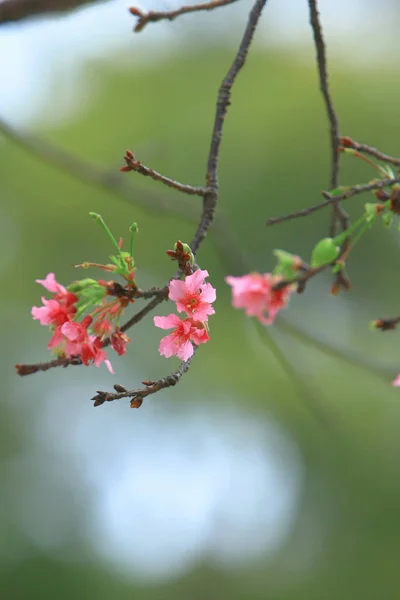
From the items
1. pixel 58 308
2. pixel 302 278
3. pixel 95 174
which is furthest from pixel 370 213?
pixel 95 174

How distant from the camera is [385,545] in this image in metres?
7.52

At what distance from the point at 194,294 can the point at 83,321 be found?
0.47ft

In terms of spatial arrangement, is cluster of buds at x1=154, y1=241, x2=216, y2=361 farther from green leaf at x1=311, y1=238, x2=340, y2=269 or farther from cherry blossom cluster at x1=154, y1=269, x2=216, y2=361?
green leaf at x1=311, y1=238, x2=340, y2=269

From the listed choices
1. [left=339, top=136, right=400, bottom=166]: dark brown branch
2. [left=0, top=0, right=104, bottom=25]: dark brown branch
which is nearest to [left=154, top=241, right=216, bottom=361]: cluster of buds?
[left=339, top=136, right=400, bottom=166]: dark brown branch

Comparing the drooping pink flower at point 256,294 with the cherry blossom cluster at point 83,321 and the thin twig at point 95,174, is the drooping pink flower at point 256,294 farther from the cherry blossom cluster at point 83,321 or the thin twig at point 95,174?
the thin twig at point 95,174

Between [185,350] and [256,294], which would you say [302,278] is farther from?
[185,350]

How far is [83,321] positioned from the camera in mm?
844

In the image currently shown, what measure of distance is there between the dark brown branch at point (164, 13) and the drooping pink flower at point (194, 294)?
42 cm

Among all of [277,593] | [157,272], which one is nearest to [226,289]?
[157,272]

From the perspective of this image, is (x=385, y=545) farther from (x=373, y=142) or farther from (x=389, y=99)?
(x=389, y=99)

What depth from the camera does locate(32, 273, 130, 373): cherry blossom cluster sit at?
814mm

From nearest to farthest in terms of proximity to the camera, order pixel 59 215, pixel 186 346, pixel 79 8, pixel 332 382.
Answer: pixel 186 346 → pixel 79 8 → pixel 332 382 → pixel 59 215

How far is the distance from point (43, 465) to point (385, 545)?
3.43 m

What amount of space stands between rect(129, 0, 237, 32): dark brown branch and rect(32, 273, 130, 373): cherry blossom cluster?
1.24ft
